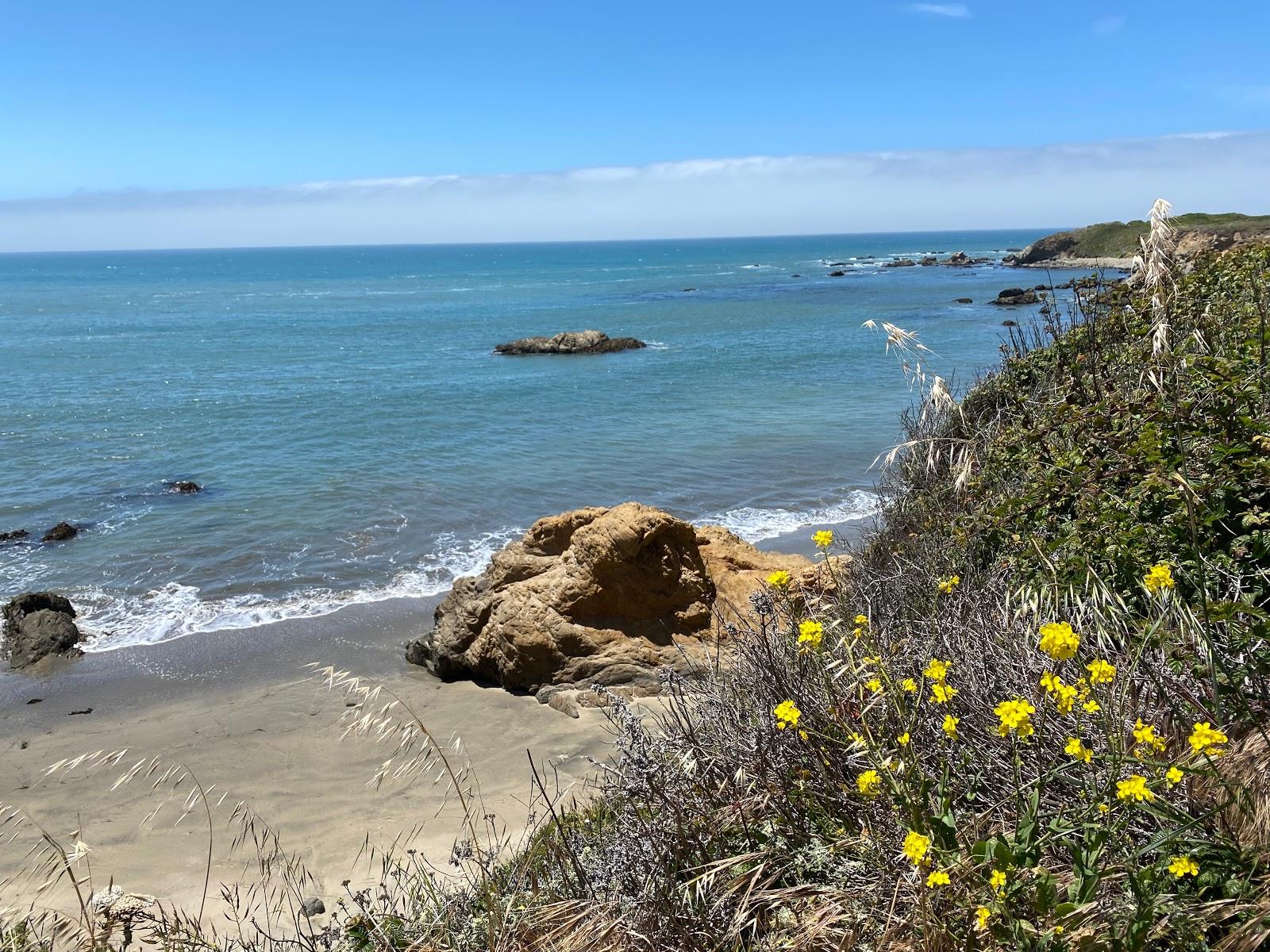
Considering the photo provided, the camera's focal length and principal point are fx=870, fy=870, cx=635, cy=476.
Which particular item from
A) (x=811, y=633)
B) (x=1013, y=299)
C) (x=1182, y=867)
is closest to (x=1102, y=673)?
(x=1182, y=867)

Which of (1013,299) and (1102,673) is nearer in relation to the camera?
(1102,673)

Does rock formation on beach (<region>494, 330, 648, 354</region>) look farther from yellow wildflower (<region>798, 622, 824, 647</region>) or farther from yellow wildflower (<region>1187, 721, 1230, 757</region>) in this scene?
yellow wildflower (<region>1187, 721, 1230, 757</region>)

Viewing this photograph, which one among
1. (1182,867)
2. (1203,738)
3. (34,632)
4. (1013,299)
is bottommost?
(34,632)

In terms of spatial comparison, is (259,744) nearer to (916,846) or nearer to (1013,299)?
(916,846)

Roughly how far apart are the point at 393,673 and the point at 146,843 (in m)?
3.71

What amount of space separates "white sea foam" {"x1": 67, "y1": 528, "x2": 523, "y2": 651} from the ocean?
5 centimetres

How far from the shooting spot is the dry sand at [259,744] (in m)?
6.75

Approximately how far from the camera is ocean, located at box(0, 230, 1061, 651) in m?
13.8

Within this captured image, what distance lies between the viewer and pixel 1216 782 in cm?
263

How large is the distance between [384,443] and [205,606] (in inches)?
391

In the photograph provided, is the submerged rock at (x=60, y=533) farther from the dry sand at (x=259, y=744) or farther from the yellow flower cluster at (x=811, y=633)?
the yellow flower cluster at (x=811, y=633)

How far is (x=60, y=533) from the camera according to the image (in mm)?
15078

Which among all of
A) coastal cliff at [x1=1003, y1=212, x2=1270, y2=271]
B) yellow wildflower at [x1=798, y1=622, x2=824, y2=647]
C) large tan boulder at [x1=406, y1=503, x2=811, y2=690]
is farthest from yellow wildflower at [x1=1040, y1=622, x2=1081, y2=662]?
coastal cliff at [x1=1003, y1=212, x2=1270, y2=271]

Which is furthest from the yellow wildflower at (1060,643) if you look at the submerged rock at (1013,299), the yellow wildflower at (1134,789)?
the submerged rock at (1013,299)
